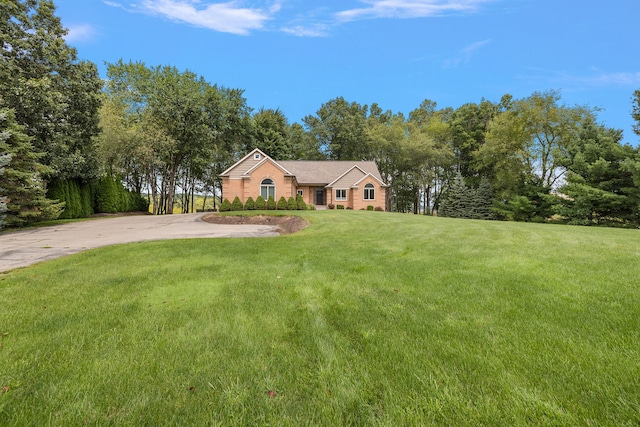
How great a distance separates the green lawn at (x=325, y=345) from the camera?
1.70 meters

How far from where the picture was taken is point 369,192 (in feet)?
93.5

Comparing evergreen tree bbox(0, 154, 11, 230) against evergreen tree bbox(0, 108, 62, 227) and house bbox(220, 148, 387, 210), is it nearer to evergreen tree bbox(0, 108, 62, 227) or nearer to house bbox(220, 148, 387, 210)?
evergreen tree bbox(0, 108, 62, 227)

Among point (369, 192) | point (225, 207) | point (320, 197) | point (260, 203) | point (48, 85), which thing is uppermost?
point (48, 85)

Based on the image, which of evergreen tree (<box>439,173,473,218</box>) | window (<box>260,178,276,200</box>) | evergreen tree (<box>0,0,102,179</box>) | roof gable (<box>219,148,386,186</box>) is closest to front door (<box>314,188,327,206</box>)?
roof gable (<box>219,148,386,186</box>)

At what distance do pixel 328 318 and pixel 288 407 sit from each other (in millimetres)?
1283

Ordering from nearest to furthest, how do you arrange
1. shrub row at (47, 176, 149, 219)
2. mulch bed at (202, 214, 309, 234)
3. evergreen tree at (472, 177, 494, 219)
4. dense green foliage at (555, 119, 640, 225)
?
1. mulch bed at (202, 214, 309, 234)
2. shrub row at (47, 176, 149, 219)
3. dense green foliage at (555, 119, 640, 225)
4. evergreen tree at (472, 177, 494, 219)

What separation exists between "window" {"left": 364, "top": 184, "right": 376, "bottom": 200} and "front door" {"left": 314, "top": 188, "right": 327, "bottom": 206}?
478cm

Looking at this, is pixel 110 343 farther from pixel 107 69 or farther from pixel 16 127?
pixel 107 69

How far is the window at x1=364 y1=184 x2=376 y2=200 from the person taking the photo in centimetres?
2844

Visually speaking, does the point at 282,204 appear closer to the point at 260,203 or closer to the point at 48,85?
the point at 260,203

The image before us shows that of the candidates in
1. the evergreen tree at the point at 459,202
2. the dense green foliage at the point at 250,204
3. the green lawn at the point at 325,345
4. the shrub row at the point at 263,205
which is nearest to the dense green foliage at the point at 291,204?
the shrub row at the point at 263,205

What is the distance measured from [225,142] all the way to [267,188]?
41.2 feet

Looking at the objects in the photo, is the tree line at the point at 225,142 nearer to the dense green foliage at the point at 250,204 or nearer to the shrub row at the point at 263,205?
the shrub row at the point at 263,205

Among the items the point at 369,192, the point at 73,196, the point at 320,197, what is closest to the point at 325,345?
the point at 73,196
